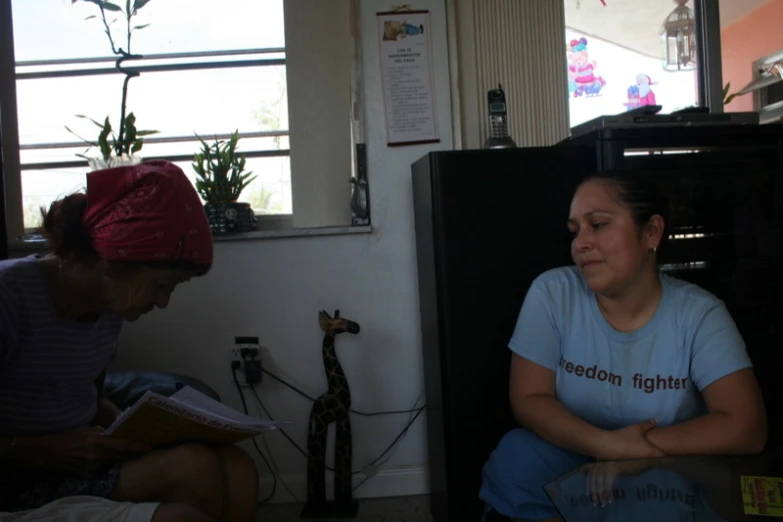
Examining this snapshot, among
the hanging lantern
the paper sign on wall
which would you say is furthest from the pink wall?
the paper sign on wall

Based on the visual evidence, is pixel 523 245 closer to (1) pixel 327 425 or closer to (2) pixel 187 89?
(1) pixel 327 425

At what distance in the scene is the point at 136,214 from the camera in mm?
1124

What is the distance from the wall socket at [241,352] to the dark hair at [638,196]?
1.40m

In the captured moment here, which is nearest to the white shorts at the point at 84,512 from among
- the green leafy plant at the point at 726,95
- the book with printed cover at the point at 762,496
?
the book with printed cover at the point at 762,496

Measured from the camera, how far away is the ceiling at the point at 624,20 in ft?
8.63

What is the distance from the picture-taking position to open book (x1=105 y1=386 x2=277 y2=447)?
1.07 m

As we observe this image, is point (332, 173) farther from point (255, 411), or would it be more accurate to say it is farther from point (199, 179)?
point (255, 411)

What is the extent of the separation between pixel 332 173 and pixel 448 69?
0.63 metres

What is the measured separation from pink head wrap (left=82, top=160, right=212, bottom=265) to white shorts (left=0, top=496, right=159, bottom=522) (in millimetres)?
440

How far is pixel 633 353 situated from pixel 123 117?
2059mm

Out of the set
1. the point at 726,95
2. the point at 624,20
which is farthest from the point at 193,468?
the point at 726,95

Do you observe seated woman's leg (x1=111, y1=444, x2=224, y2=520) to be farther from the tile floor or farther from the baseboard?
the baseboard

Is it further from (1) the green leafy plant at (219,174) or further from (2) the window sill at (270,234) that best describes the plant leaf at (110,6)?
(2) the window sill at (270,234)

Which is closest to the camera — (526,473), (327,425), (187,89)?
(526,473)
